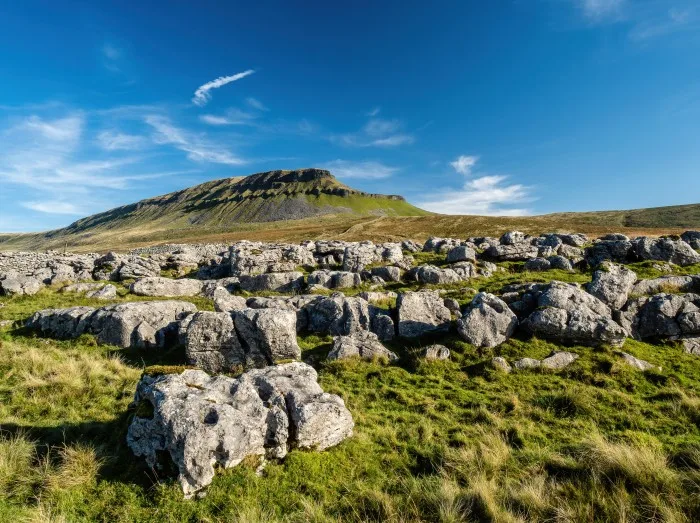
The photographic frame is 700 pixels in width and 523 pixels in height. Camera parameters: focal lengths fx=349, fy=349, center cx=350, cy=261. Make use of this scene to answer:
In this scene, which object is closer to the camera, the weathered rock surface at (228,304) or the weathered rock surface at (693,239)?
the weathered rock surface at (228,304)

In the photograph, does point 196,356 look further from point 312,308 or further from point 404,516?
point 404,516

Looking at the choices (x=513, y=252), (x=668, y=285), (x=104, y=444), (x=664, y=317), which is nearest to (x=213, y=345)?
(x=104, y=444)

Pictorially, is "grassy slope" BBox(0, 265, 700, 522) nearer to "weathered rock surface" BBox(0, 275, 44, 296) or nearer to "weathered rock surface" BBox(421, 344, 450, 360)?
"weathered rock surface" BBox(421, 344, 450, 360)

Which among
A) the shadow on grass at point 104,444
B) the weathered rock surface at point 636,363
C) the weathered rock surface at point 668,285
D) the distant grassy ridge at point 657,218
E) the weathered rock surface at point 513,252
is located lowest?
the weathered rock surface at point 636,363

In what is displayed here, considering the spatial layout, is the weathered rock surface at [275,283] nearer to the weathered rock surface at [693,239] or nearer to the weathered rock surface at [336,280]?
the weathered rock surface at [336,280]

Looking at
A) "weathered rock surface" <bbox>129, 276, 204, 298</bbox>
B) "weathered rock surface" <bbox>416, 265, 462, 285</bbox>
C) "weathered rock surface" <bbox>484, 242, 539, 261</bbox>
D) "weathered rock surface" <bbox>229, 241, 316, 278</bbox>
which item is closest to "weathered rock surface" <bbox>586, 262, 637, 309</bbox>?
"weathered rock surface" <bbox>416, 265, 462, 285</bbox>

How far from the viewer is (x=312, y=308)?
23.4 metres

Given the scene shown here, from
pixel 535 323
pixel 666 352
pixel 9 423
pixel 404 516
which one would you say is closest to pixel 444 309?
pixel 535 323

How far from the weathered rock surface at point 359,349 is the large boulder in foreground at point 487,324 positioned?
430cm

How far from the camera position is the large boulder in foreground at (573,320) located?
717 inches

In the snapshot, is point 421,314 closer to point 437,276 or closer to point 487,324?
point 487,324

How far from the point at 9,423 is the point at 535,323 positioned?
74.1 ft

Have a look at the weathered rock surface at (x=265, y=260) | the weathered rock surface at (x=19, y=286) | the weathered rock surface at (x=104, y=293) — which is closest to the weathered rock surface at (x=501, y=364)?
the weathered rock surface at (x=265, y=260)

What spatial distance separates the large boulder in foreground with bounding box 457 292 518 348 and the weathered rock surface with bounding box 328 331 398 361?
430 cm
